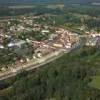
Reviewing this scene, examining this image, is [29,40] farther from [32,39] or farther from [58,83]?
[58,83]

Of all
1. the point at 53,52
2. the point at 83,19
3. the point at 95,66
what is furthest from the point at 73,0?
the point at 95,66

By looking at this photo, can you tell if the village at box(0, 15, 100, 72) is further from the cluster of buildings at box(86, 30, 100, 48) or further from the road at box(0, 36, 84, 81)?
the road at box(0, 36, 84, 81)

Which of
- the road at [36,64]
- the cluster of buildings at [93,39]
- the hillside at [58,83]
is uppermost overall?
the hillside at [58,83]

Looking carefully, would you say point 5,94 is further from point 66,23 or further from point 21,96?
point 66,23

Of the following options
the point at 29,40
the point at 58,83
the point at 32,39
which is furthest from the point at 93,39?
the point at 58,83

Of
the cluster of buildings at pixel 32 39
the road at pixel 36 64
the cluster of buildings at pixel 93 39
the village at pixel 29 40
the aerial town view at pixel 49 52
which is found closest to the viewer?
the aerial town view at pixel 49 52

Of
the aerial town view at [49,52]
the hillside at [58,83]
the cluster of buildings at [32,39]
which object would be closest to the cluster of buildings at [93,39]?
the aerial town view at [49,52]

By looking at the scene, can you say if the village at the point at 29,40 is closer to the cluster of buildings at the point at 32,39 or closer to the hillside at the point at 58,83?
the cluster of buildings at the point at 32,39

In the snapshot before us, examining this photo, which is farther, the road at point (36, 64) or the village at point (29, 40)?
the village at point (29, 40)

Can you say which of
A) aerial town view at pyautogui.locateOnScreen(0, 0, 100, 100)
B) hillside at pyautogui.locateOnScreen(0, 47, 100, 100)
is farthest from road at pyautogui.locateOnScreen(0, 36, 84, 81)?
hillside at pyautogui.locateOnScreen(0, 47, 100, 100)

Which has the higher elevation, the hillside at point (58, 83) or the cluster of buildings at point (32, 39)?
the hillside at point (58, 83)
